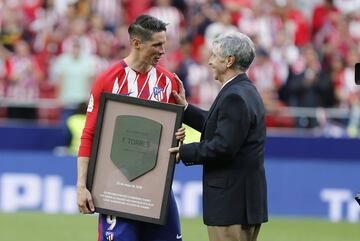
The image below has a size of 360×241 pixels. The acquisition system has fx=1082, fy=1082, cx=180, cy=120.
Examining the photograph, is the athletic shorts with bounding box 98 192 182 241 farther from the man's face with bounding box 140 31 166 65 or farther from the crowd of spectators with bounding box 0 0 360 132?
the crowd of spectators with bounding box 0 0 360 132

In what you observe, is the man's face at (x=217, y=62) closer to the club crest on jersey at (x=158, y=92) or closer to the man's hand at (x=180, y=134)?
the man's hand at (x=180, y=134)

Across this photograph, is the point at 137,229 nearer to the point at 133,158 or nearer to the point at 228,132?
the point at 133,158

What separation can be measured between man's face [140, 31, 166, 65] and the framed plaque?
0.35 metres

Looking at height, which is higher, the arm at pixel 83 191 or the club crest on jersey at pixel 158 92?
the club crest on jersey at pixel 158 92

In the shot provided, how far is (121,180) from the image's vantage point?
7.30m

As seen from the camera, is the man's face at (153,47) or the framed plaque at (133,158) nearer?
the framed plaque at (133,158)

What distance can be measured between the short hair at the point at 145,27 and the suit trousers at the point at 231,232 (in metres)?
1.37

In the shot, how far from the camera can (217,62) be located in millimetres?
6988

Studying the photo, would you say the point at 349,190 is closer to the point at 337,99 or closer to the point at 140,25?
the point at 337,99

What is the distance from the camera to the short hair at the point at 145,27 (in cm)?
731

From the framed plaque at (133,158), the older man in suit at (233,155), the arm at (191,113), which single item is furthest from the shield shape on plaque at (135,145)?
the arm at (191,113)

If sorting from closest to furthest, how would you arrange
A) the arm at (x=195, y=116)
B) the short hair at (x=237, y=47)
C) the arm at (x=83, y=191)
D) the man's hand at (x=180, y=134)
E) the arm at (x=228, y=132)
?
the arm at (x=228, y=132) < the short hair at (x=237, y=47) < the man's hand at (x=180, y=134) < the arm at (x=83, y=191) < the arm at (x=195, y=116)

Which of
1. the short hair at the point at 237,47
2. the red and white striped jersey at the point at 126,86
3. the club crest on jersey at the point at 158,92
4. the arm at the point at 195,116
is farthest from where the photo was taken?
the arm at the point at 195,116

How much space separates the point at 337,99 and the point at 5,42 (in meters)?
5.40
